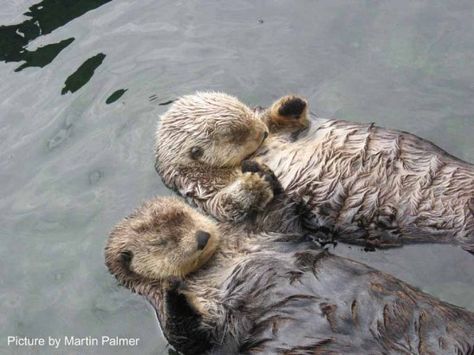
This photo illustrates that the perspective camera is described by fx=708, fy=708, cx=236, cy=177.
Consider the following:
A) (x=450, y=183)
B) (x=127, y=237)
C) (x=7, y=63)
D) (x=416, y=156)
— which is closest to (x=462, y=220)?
(x=450, y=183)

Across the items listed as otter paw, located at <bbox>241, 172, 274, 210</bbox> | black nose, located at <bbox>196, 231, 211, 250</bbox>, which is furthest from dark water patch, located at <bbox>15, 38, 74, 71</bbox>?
black nose, located at <bbox>196, 231, 211, 250</bbox>

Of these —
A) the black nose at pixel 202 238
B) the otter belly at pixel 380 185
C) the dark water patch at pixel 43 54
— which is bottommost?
the otter belly at pixel 380 185

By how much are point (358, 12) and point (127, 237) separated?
3939mm

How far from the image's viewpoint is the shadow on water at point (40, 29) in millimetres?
8008

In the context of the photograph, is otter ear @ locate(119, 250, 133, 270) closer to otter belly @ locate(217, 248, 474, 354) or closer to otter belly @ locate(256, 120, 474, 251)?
otter belly @ locate(217, 248, 474, 354)

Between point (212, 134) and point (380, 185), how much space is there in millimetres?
1469

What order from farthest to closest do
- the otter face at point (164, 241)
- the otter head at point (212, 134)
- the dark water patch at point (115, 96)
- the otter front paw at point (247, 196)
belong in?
1. the dark water patch at point (115, 96)
2. the otter head at point (212, 134)
3. the otter front paw at point (247, 196)
4. the otter face at point (164, 241)

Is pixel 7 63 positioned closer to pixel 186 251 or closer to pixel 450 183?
pixel 186 251

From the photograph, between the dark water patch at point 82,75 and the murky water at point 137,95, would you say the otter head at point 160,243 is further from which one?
the dark water patch at point 82,75

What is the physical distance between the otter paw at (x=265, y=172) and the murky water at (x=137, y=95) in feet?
2.17

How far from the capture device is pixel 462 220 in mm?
4988

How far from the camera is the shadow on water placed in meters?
8.01

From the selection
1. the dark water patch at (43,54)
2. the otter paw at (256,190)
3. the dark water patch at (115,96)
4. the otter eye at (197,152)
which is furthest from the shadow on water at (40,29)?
the otter paw at (256,190)

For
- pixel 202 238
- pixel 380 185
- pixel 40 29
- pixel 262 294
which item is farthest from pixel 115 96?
pixel 262 294
